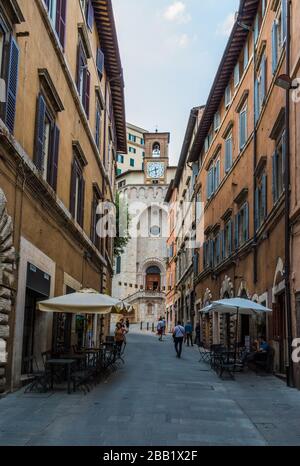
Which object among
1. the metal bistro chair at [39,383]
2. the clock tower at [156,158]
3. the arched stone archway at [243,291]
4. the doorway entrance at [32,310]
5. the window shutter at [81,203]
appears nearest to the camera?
the metal bistro chair at [39,383]

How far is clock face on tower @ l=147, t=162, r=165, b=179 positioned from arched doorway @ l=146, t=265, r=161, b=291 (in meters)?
12.7

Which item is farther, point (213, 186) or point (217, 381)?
point (213, 186)

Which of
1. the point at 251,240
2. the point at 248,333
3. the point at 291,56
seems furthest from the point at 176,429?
the point at 248,333

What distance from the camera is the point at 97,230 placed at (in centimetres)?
2541

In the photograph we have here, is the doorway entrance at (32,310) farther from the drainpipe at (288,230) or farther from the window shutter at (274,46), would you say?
the window shutter at (274,46)

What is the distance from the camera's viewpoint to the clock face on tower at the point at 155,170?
80938mm

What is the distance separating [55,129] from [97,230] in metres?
10.4

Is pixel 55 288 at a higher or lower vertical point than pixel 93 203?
lower

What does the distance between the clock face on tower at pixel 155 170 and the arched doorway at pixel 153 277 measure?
12.7 m

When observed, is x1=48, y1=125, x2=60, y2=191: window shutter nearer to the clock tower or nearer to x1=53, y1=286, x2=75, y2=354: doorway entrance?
x1=53, y1=286, x2=75, y2=354: doorway entrance

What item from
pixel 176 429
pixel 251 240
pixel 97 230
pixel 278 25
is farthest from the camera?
pixel 97 230

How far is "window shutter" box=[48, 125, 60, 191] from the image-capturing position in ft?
49.3

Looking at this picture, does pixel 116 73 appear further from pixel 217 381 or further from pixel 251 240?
pixel 217 381

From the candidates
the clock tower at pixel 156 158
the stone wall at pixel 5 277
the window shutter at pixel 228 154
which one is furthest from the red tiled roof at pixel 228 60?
the clock tower at pixel 156 158
